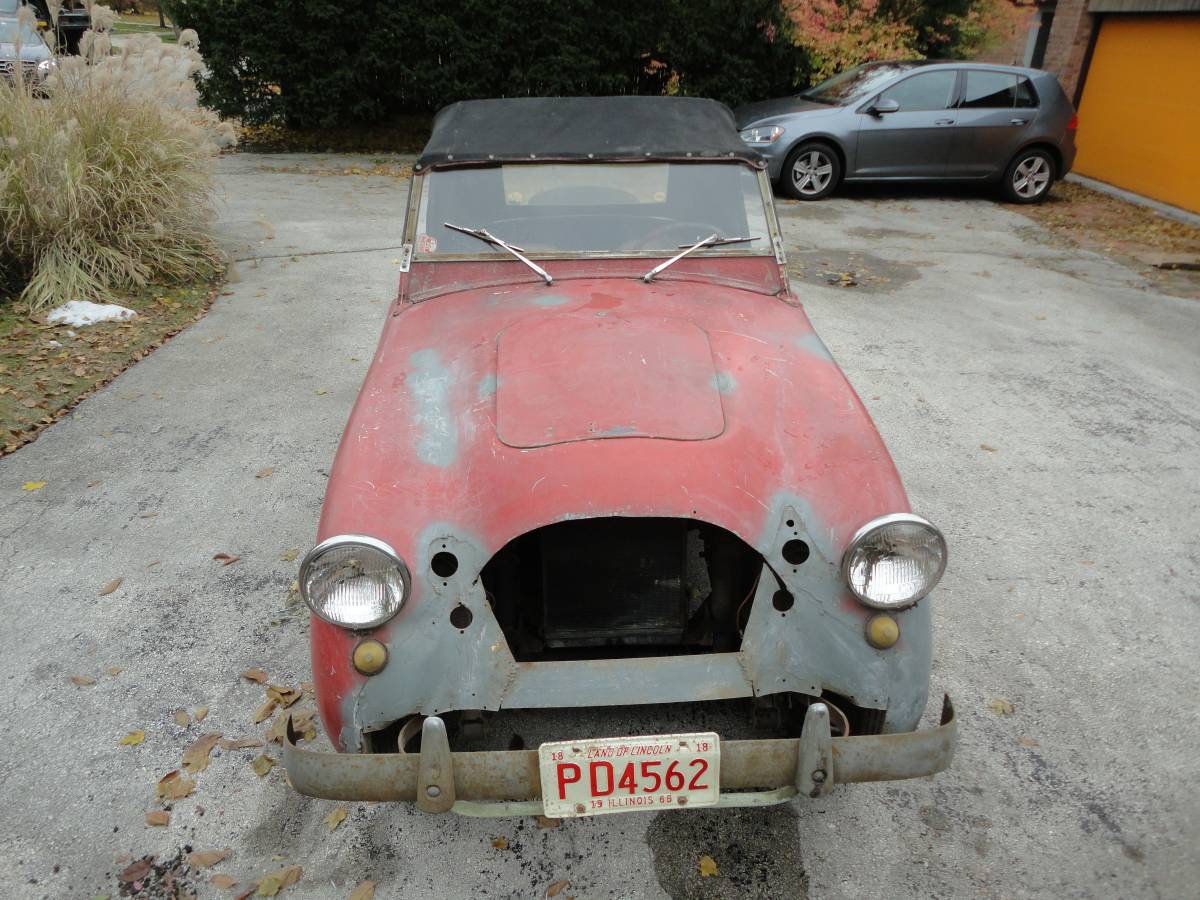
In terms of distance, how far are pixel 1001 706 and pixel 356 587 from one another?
245 centimetres

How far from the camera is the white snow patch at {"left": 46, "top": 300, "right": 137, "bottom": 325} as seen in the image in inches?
260

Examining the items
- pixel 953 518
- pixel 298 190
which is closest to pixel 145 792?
pixel 953 518

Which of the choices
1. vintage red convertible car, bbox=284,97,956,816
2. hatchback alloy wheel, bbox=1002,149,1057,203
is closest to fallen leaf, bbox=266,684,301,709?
vintage red convertible car, bbox=284,97,956,816

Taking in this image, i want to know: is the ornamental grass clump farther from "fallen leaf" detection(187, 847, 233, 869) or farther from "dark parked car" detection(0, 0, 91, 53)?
"fallen leaf" detection(187, 847, 233, 869)

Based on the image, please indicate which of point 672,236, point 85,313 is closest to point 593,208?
point 672,236

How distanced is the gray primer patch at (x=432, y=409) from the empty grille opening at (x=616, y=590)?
0.38 metres

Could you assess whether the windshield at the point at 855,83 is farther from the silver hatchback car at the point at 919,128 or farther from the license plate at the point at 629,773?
the license plate at the point at 629,773

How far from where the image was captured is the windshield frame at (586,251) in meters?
3.54

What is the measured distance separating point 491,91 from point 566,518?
12989mm

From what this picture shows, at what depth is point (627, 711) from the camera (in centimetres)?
297

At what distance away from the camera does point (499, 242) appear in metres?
3.53

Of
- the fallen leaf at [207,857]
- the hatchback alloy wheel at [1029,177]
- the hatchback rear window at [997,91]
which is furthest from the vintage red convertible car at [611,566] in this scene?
the hatchback alloy wheel at [1029,177]

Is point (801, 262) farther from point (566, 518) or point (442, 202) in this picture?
point (566, 518)

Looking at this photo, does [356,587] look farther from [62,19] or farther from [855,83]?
[62,19]
